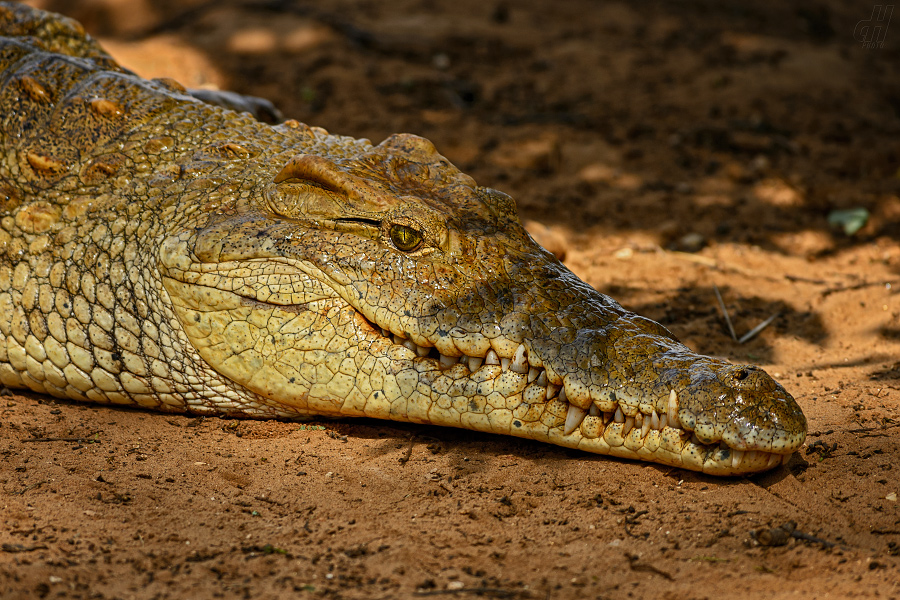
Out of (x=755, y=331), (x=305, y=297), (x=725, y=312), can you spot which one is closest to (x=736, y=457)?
(x=305, y=297)

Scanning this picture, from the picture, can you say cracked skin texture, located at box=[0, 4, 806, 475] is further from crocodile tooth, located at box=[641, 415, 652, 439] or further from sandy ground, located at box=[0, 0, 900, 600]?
sandy ground, located at box=[0, 0, 900, 600]

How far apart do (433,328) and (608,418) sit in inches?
27.6

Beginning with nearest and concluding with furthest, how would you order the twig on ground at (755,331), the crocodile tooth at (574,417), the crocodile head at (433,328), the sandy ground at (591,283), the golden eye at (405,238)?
the sandy ground at (591,283) → the crocodile head at (433,328) → the crocodile tooth at (574,417) → the golden eye at (405,238) → the twig on ground at (755,331)

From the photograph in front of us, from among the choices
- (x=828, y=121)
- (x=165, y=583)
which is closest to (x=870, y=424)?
(x=165, y=583)

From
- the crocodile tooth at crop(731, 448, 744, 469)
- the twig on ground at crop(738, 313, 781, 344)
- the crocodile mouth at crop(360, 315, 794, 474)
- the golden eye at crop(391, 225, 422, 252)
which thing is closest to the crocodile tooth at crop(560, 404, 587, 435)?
the crocodile mouth at crop(360, 315, 794, 474)

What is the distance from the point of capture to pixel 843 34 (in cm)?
908

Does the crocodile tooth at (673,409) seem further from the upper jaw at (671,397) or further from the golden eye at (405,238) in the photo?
the golden eye at (405,238)

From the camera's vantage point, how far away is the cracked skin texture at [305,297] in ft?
9.29

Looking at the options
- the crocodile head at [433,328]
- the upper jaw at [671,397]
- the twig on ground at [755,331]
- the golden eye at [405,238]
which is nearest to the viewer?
the upper jaw at [671,397]

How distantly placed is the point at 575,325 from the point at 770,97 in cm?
583

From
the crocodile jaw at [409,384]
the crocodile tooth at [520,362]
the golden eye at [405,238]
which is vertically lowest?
the crocodile jaw at [409,384]

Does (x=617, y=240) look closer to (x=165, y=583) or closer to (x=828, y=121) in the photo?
(x=828, y=121)

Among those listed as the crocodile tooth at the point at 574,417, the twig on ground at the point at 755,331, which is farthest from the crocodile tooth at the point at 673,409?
the twig on ground at the point at 755,331

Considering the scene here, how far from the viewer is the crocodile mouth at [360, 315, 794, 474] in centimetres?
270
